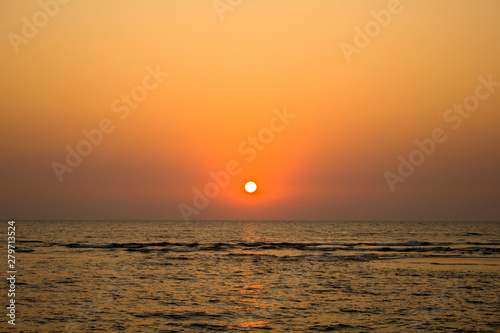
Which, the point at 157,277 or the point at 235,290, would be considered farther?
the point at 157,277

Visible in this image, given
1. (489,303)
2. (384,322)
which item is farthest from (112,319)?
(489,303)

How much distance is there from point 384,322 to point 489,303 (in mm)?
8488

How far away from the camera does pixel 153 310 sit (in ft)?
84.4

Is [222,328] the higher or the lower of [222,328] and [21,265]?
the lower

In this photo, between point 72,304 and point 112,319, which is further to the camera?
point 72,304

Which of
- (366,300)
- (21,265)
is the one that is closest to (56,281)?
(21,265)

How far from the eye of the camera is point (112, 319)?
23.7m

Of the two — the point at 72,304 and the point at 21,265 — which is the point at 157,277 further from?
the point at 21,265

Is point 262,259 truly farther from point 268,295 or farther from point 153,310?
point 153,310

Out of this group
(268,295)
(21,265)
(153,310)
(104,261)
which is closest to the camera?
(153,310)

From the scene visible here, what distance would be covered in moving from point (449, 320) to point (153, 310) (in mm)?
14585

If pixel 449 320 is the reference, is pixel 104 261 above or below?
above

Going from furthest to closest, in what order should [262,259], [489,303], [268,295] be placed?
[262,259], [268,295], [489,303]

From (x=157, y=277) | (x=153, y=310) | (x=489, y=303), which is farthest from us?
(x=157, y=277)
